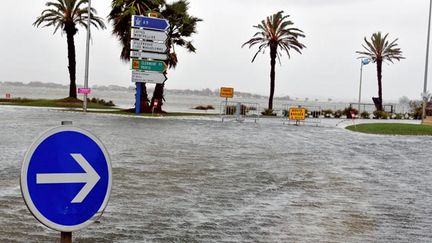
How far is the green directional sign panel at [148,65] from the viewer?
34312 millimetres

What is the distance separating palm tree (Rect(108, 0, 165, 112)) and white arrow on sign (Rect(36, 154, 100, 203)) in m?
34.8

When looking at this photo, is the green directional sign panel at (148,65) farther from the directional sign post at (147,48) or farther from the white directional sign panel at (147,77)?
the white directional sign panel at (147,77)

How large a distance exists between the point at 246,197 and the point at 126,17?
30851 mm

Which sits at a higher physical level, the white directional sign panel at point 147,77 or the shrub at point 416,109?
the white directional sign panel at point 147,77

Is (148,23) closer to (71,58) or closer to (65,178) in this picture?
(71,58)

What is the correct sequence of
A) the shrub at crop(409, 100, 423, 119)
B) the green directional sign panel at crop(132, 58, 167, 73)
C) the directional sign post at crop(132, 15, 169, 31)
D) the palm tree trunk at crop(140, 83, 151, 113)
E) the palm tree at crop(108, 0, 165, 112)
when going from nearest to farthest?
1. the directional sign post at crop(132, 15, 169, 31)
2. the green directional sign panel at crop(132, 58, 167, 73)
3. the palm tree at crop(108, 0, 165, 112)
4. the palm tree trunk at crop(140, 83, 151, 113)
5. the shrub at crop(409, 100, 423, 119)

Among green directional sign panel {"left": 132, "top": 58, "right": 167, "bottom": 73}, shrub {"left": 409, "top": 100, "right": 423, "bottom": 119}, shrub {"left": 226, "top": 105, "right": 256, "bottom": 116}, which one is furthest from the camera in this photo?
shrub {"left": 409, "top": 100, "right": 423, "bottom": 119}

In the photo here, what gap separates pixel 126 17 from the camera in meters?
37.1

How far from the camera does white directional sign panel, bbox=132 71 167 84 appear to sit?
113 ft

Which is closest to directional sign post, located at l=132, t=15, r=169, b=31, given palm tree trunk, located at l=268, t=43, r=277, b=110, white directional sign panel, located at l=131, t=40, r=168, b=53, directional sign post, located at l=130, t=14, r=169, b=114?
directional sign post, located at l=130, t=14, r=169, b=114

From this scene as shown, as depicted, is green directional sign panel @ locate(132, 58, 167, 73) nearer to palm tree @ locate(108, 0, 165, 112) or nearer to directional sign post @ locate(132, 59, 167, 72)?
directional sign post @ locate(132, 59, 167, 72)

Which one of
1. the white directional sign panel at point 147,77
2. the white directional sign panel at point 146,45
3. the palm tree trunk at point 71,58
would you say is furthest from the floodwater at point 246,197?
the palm tree trunk at point 71,58

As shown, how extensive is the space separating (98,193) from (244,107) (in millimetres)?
42882

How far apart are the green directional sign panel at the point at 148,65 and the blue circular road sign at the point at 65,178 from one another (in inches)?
1264
